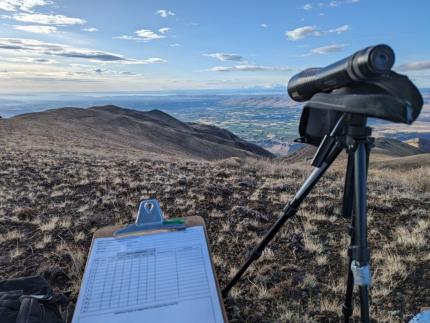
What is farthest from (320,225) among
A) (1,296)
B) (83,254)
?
(1,296)

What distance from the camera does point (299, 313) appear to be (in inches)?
143

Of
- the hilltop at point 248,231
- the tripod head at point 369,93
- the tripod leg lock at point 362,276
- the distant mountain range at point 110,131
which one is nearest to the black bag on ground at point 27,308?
the hilltop at point 248,231

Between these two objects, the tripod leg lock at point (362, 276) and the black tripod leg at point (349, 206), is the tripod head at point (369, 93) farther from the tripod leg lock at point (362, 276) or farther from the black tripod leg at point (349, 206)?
the tripod leg lock at point (362, 276)

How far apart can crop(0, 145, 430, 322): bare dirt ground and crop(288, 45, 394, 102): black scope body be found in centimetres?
233

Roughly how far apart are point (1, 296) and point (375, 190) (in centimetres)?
850

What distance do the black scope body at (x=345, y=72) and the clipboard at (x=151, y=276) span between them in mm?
1387

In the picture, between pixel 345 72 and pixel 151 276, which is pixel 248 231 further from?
pixel 345 72

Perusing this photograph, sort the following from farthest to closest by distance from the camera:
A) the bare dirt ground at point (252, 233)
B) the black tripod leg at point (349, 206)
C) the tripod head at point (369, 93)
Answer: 1. the bare dirt ground at point (252, 233)
2. the black tripod leg at point (349, 206)
3. the tripod head at point (369, 93)

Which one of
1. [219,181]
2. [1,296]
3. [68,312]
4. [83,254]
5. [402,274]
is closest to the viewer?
[1,296]

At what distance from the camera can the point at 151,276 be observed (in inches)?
94.8

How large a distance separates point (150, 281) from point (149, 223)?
0.66m

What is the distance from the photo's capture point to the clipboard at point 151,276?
2104 mm

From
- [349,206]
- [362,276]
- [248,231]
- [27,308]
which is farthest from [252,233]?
[27,308]

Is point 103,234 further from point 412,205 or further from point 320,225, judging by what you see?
point 412,205
